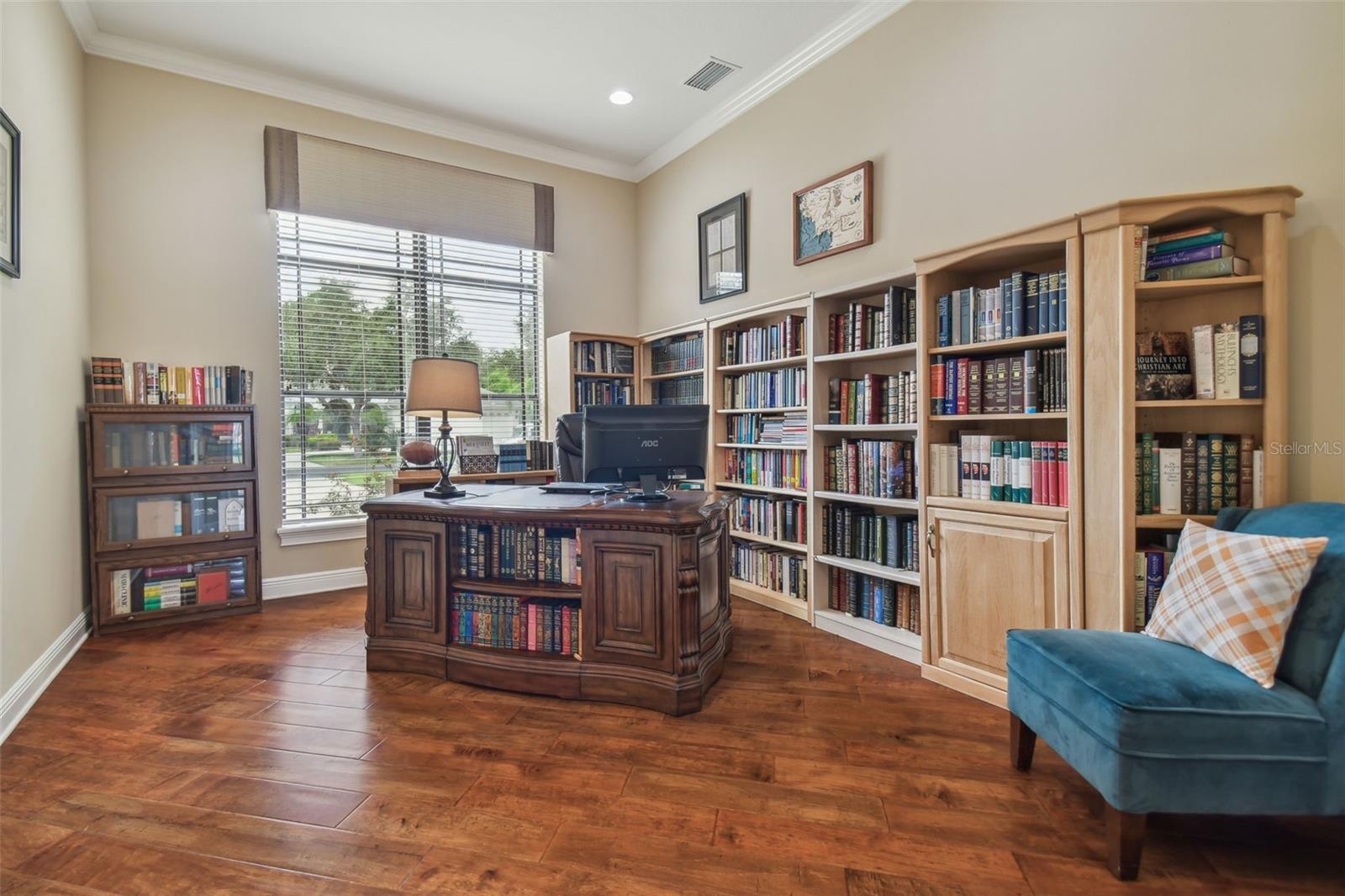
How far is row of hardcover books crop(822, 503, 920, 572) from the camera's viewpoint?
3148 millimetres

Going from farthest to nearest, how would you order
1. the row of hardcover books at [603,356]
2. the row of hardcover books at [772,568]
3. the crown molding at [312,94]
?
Answer: the row of hardcover books at [603,356], the row of hardcover books at [772,568], the crown molding at [312,94]

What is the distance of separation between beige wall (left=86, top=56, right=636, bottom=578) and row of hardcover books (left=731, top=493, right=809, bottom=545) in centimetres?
279

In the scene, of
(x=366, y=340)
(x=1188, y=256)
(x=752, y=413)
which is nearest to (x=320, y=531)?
(x=366, y=340)

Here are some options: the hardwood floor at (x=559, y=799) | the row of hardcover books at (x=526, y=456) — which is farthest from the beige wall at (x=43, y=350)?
the row of hardcover books at (x=526, y=456)

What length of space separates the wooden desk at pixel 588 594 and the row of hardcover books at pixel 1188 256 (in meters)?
1.86

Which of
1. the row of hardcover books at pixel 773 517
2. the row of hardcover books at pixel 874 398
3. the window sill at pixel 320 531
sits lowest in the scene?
the window sill at pixel 320 531

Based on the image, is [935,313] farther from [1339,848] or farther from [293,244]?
[293,244]

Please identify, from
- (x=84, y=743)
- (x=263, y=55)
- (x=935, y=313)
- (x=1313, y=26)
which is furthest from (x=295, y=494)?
(x=1313, y=26)

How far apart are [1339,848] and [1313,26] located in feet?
8.30

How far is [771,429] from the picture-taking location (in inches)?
157

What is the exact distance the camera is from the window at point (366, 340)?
14.3ft

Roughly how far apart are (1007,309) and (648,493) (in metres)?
1.72

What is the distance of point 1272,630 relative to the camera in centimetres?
164

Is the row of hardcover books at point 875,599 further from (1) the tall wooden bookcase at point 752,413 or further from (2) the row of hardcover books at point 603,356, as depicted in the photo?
(2) the row of hardcover books at point 603,356
